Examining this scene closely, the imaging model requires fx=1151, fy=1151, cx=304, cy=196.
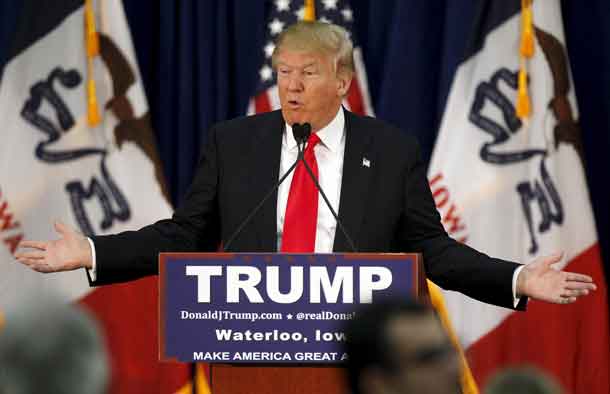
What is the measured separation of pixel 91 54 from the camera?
5840mm

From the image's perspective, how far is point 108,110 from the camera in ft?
19.4

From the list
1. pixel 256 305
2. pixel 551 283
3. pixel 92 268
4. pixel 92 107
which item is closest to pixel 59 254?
pixel 92 268

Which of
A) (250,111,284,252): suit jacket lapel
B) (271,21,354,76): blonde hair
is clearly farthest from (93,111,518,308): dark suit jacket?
(271,21,354,76): blonde hair

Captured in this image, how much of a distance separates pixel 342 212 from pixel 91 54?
3.03 m

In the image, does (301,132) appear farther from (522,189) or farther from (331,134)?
(522,189)

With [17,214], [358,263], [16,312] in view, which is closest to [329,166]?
[358,263]

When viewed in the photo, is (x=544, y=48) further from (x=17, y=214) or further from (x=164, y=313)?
(x=164, y=313)

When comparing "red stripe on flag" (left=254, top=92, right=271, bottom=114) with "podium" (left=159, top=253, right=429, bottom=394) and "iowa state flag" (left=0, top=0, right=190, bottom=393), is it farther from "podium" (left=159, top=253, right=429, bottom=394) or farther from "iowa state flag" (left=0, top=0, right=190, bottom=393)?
"podium" (left=159, top=253, right=429, bottom=394)

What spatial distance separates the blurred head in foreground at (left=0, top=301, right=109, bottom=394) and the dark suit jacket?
2265mm

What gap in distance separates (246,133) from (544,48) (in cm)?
269

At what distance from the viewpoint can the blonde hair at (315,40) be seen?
3.28m

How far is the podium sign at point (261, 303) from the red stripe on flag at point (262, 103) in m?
3.26

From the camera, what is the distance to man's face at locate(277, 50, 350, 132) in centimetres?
326

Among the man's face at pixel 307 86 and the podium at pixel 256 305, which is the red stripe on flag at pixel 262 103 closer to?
the man's face at pixel 307 86
